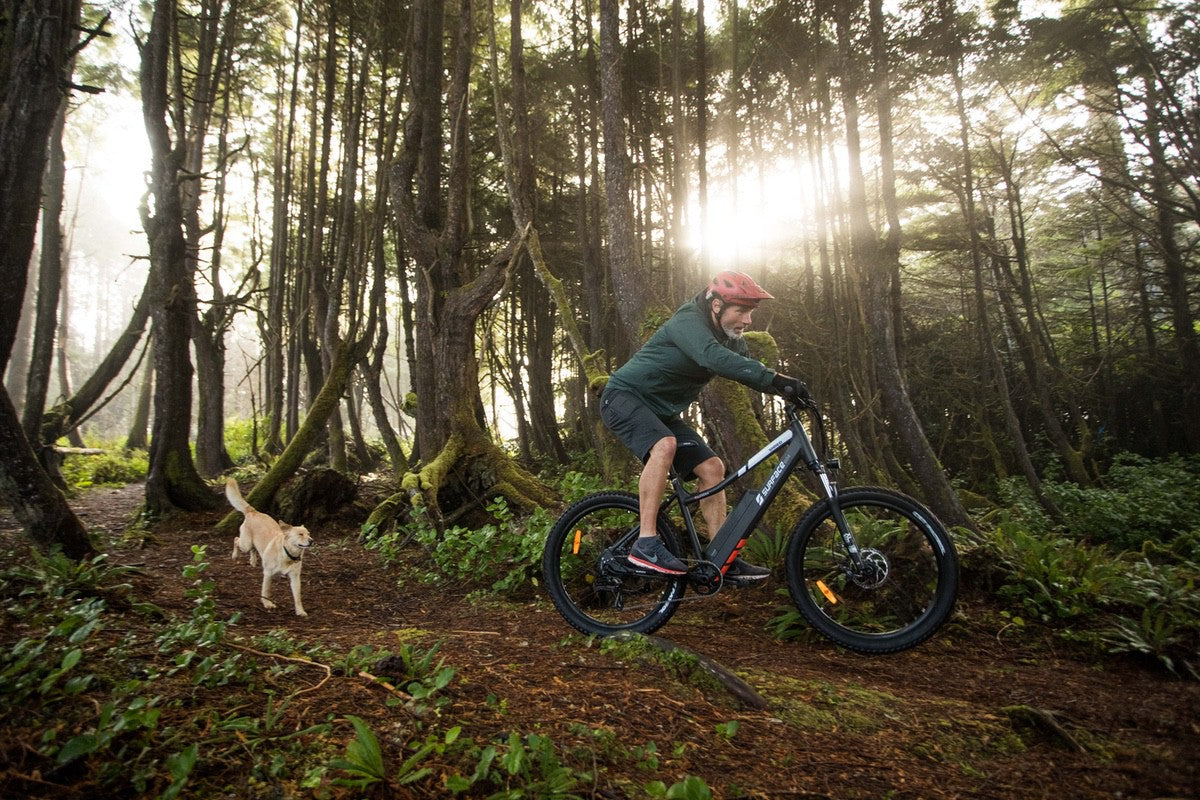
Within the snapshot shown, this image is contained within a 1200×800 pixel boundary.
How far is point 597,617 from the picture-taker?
4.68m

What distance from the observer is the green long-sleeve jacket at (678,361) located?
405cm

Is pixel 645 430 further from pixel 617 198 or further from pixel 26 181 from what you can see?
pixel 26 181

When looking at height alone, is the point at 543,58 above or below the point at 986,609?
above

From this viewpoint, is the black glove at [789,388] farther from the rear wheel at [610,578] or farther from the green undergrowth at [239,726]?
the green undergrowth at [239,726]

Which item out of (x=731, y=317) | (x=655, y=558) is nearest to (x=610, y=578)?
(x=655, y=558)

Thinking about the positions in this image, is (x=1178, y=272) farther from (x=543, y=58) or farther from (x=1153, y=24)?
(x=543, y=58)

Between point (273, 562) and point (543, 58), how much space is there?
43.5 ft

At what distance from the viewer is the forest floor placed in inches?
95.7

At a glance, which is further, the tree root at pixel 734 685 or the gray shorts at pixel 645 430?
the gray shorts at pixel 645 430

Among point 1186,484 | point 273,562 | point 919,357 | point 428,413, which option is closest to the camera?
point 273,562

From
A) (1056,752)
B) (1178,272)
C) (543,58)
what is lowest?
(1056,752)

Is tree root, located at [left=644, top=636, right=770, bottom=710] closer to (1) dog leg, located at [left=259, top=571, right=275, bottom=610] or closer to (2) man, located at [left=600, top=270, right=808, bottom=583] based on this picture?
(2) man, located at [left=600, top=270, right=808, bottom=583]

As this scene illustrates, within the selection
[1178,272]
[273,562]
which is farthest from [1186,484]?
[273,562]

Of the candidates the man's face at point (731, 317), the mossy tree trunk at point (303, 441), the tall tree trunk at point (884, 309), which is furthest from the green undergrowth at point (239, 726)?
the tall tree trunk at point (884, 309)
